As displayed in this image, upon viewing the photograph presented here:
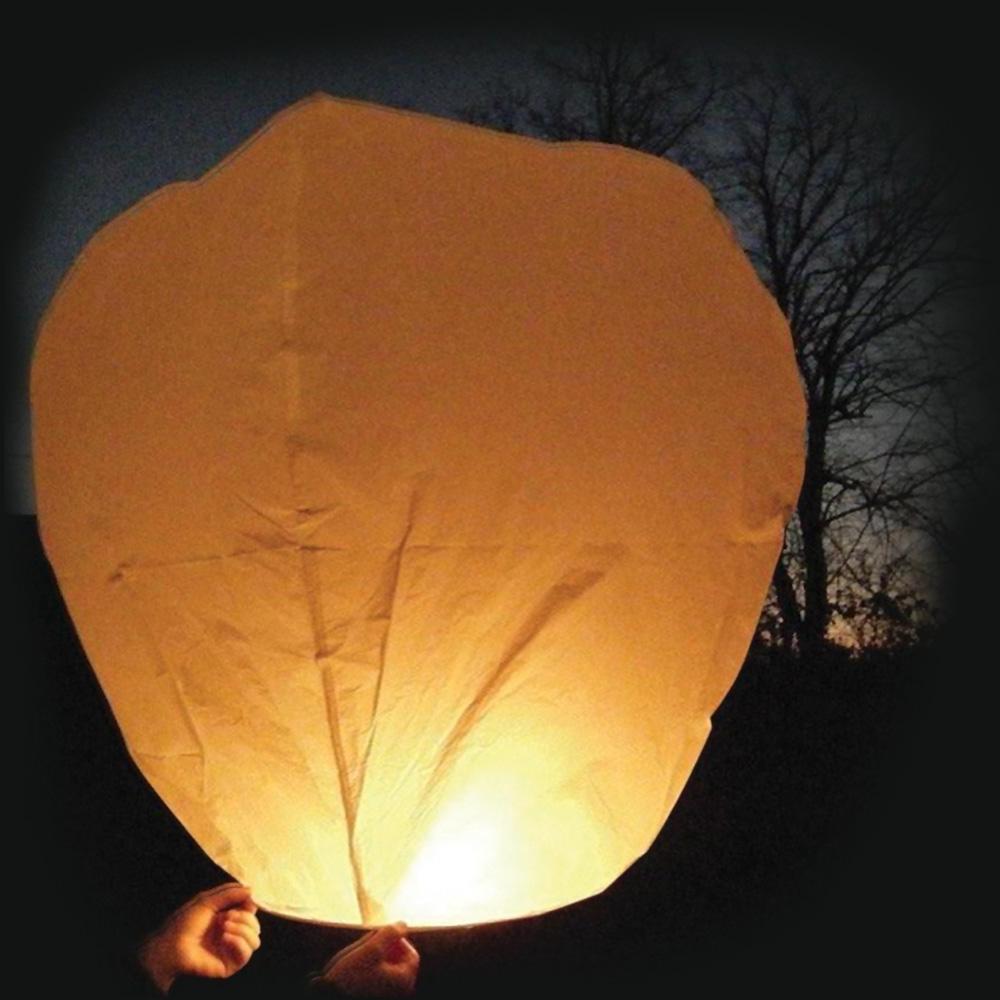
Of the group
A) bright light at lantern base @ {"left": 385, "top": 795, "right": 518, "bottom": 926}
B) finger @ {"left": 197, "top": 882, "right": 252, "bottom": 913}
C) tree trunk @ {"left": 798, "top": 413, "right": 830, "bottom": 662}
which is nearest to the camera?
bright light at lantern base @ {"left": 385, "top": 795, "right": 518, "bottom": 926}

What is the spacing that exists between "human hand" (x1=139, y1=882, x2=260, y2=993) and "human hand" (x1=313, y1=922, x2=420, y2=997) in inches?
5.4

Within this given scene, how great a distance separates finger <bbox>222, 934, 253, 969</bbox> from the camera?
58.9 inches

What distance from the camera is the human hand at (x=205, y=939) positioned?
4.87 ft

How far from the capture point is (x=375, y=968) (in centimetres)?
141

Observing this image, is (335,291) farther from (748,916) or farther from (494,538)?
(748,916)

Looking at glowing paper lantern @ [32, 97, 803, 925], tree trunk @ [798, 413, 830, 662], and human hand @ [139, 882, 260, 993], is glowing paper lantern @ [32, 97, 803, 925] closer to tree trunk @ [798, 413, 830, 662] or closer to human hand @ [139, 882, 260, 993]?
human hand @ [139, 882, 260, 993]

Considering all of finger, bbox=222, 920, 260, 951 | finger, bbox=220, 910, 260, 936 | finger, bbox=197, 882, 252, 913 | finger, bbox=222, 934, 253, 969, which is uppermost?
finger, bbox=197, 882, 252, 913

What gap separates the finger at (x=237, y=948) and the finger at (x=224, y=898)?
0.04 m

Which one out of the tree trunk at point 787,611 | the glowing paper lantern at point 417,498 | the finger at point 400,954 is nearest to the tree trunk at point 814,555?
the tree trunk at point 787,611

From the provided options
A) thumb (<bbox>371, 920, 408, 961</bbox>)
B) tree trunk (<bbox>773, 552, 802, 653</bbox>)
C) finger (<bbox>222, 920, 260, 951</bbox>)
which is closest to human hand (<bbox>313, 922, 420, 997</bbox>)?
thumb (<bbox>371, 920, 408, 961</bbox>)

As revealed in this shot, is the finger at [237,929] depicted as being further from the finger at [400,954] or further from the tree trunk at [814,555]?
the tree trunk at [814,555]

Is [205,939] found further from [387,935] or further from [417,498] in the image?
[417,498]

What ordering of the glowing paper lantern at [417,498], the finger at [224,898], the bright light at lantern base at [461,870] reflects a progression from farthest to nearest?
the finger at [224,898] → the bright light at lantern base at [461,870] → the glowing paper lantern at [417,498]

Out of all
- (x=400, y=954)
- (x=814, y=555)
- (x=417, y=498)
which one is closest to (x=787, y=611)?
(x=814, y=555)
